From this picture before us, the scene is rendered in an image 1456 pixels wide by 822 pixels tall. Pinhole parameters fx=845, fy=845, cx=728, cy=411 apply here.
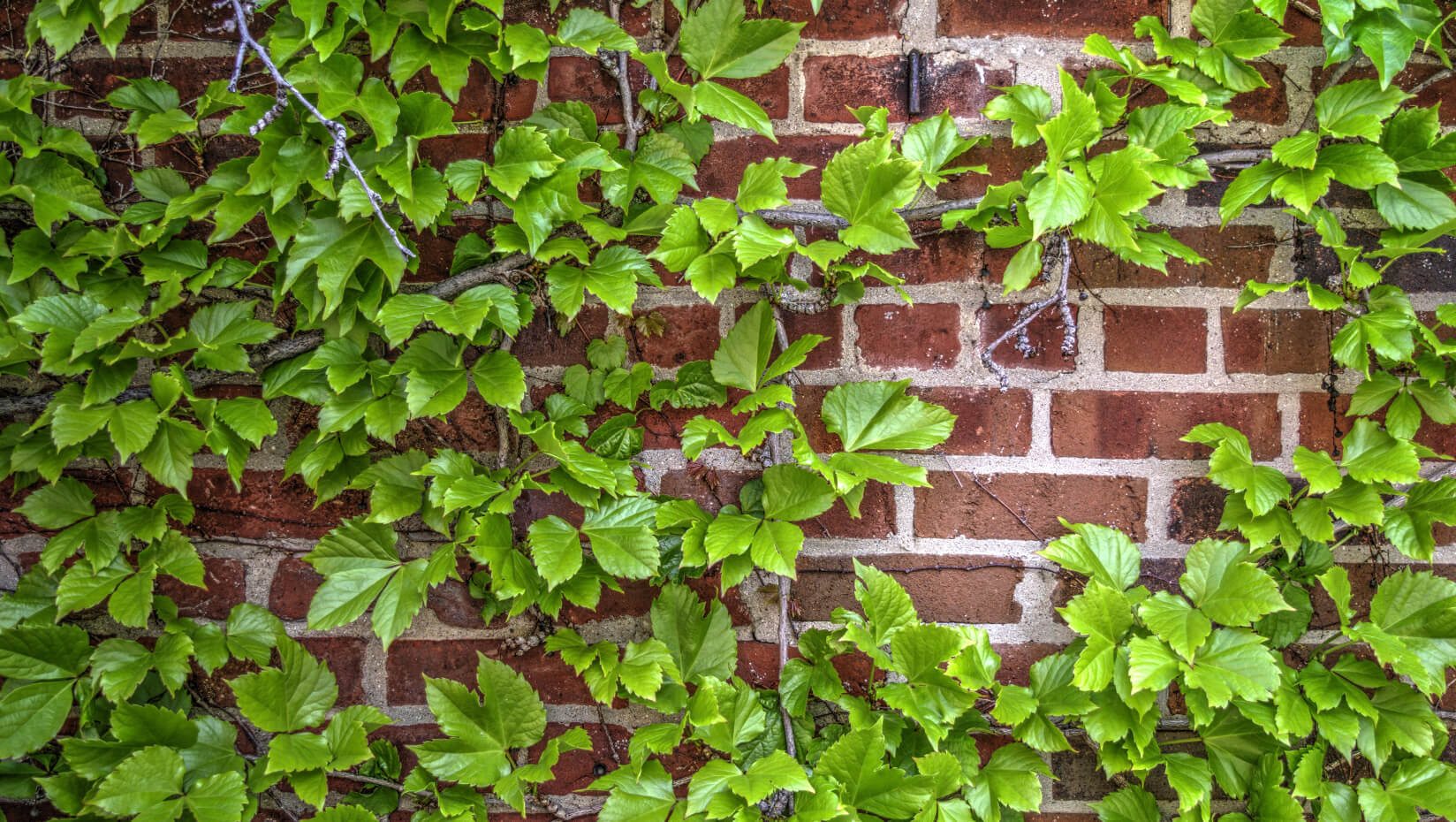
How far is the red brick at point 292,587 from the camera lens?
34.9 inches

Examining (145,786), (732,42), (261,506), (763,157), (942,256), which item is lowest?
(145,786)

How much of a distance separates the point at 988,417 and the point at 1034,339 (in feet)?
0.29

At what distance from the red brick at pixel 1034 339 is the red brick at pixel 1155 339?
0.13 ft

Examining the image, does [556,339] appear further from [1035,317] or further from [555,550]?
[1035,317]

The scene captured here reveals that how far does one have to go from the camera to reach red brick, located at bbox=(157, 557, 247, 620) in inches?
34.9

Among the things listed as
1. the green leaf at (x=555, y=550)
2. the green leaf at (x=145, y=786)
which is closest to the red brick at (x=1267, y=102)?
the green leaf at (x=555, y=550)

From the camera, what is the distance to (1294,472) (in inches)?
33.4

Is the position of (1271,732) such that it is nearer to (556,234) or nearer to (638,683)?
(638,683)

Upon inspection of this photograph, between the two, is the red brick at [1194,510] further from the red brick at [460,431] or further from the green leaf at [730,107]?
the red brick at [460,431]

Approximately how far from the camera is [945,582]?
0.87 metres

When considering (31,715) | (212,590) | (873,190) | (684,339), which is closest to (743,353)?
(684,339)

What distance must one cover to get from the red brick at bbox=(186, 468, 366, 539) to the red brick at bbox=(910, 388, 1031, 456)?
2.04 ft

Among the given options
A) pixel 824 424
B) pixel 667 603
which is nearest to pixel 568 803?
pixel 667 603

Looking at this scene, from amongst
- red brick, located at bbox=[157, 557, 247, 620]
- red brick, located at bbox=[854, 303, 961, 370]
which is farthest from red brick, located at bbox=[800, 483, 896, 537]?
red brick, located at bbox=[157, 557, 247, 620]
